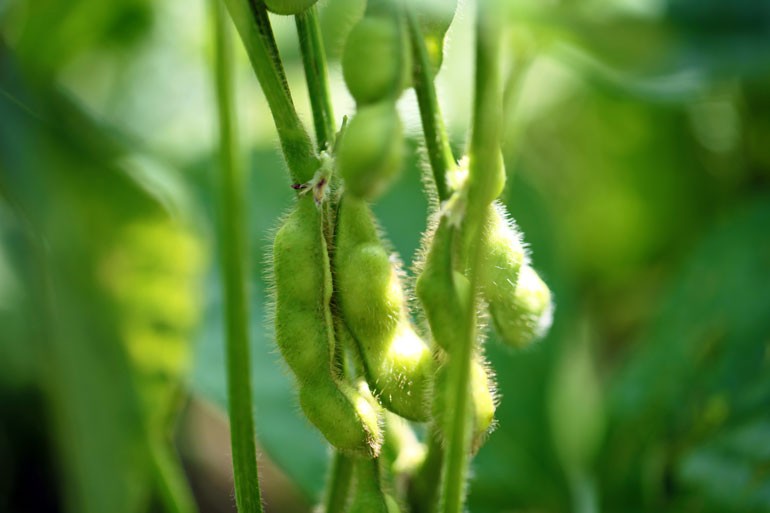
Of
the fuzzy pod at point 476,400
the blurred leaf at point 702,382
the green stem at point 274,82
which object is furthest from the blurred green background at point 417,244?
the fuzzy pod at point 476,400

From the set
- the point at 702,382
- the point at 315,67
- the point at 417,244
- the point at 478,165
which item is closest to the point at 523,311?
the point at 478,165

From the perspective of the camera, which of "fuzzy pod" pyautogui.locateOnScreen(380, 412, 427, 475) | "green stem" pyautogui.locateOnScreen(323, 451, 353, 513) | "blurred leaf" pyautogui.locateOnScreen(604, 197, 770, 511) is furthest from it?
"blurred leaf" pyautogui.locateOnScreen(604, 197, 770, 511)

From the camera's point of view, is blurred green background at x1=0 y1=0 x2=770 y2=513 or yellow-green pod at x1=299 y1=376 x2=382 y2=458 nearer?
yellow-green pod at x1=299 y1=376 x2=382 y2=458

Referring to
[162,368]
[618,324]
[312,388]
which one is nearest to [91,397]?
[162,368]

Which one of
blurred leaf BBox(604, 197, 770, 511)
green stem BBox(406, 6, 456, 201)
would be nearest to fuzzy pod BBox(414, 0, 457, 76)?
green stem BBox(406, 6, 456, 201)

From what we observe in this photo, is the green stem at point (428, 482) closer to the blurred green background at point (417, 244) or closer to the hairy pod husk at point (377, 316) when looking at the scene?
the hairy pod husk at point (377, 316)

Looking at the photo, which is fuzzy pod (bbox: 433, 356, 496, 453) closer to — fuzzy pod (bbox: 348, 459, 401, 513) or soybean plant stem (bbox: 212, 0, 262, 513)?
fuzzy pod (bbox: 348, 459, 401, 513)

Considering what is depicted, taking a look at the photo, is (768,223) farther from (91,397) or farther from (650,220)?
(91,397)

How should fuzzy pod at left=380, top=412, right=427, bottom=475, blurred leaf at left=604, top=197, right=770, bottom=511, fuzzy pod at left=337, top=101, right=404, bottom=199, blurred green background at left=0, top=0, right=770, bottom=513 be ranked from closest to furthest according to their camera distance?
fuzzy pod at left=337, top=101, right=404, bottom=199, fuzzy pod at left=380, top=412, right=427, bottom=475, blurred green background at left=0, top=0, right=770, bottom=513, blurred leaf at left=604, top=197, right=770, bottom=511
